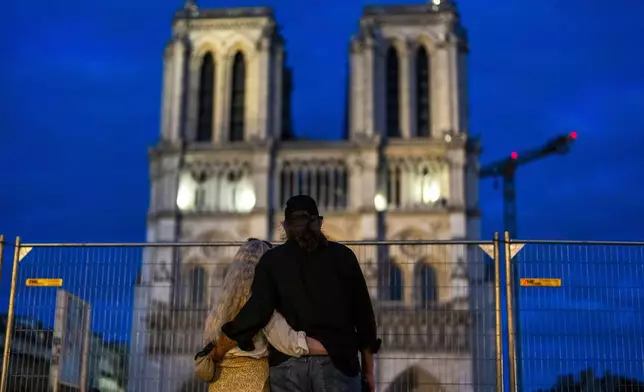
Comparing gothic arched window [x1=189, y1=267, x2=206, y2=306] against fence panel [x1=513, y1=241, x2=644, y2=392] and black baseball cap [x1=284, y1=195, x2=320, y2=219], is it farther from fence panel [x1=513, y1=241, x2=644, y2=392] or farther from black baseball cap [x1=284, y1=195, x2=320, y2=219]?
black baseball cap [x1=284, y1=195, x2=320, y2=219]

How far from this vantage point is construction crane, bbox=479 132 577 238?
7062 centimetres

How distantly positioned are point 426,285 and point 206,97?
1380 inches

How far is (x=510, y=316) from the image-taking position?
31.9 feet

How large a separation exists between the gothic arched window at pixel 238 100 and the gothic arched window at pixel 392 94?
24.1ft

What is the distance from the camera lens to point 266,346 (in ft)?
19.3

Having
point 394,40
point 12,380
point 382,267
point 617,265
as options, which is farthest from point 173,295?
point 394,40

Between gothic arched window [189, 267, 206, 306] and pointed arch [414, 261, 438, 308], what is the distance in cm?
287

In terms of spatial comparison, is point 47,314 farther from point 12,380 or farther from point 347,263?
point 347,263

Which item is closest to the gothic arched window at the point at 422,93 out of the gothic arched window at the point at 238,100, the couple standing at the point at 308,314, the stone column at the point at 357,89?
the stone column at the point at 357,89

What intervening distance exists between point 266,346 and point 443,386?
5.65 metres

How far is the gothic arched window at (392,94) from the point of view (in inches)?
1711

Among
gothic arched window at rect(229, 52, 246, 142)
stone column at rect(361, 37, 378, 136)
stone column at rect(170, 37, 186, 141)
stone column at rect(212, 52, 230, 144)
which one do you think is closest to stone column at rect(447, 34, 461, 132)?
stone column at rect(361, 37, 378, 136)

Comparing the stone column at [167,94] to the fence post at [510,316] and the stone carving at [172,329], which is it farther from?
the fence post at [510,316]

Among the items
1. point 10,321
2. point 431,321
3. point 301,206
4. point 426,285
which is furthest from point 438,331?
point 301,206
